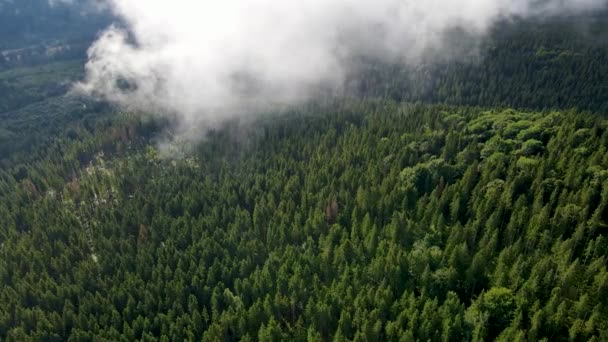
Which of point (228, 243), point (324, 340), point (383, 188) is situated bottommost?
point (324, 340)

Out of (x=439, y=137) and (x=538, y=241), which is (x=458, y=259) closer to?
(x=538, y=241)

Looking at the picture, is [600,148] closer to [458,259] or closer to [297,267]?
[458,259]

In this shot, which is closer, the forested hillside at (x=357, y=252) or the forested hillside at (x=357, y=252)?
the forested hillside at (x=357, y=252)

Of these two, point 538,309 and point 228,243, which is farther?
point 228,243

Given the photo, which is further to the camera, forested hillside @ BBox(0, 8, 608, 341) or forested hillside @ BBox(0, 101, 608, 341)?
forested hillside @ BBox(0, 101, 608, 341)

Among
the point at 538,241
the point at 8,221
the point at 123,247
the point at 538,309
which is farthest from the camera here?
the point at 8,221

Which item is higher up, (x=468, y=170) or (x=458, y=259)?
(x=468, y=170)

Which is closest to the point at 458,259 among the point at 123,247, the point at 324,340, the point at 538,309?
the point at 538,309

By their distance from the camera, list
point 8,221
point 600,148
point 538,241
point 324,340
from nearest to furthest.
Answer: point 324,340 → point 538,241 → point 600,148 → point 8,221
